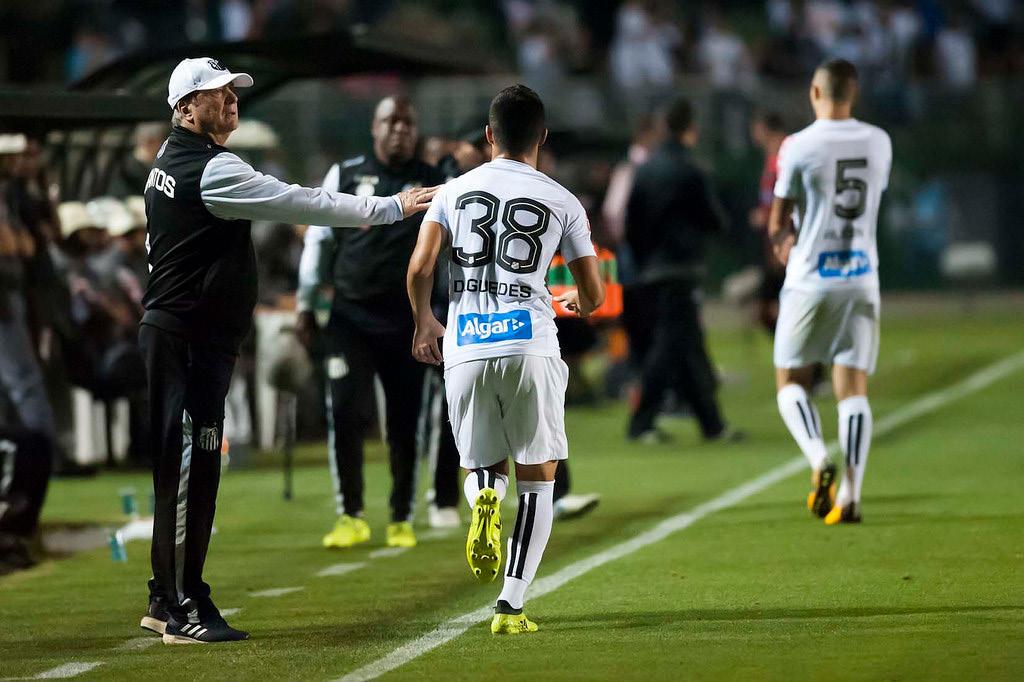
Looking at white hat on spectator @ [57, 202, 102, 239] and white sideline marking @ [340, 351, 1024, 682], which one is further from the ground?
white hat on spectator @ [57, 202, 102, 239]

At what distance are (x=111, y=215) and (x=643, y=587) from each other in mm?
8715

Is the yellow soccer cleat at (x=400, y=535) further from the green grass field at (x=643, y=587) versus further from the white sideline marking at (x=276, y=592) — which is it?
the white sideline marking at (x=276, y=592)

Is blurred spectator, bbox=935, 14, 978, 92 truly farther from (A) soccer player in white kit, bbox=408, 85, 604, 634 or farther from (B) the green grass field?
(A) soccer player in white kit, bbox=408, 85, 604, 634

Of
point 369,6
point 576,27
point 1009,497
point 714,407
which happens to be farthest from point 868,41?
point 1009,497

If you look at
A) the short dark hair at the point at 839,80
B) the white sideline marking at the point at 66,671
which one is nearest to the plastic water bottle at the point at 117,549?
the white sideline marking at the point at 66,671

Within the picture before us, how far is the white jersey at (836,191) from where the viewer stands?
34.4 ft

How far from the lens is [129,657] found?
7.70 meters

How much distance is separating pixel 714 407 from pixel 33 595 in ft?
23.9

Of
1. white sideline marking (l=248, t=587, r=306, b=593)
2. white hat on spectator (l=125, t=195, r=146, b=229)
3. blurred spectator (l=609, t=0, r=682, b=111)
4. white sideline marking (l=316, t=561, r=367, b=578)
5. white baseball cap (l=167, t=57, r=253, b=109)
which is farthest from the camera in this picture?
blurred spectator (l=609, t=0, r=682, b=111)

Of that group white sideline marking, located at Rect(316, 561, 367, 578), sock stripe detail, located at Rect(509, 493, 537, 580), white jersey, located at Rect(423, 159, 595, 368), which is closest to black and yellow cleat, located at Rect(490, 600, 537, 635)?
sock stripe detail, located at Rect(509, 493, 537, 580)

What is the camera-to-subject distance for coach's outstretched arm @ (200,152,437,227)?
7719 mm

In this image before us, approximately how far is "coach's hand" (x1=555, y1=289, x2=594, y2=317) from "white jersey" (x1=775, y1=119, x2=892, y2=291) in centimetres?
290

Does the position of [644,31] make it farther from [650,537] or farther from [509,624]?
[509,624]

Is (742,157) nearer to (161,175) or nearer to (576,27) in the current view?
(576,27)
